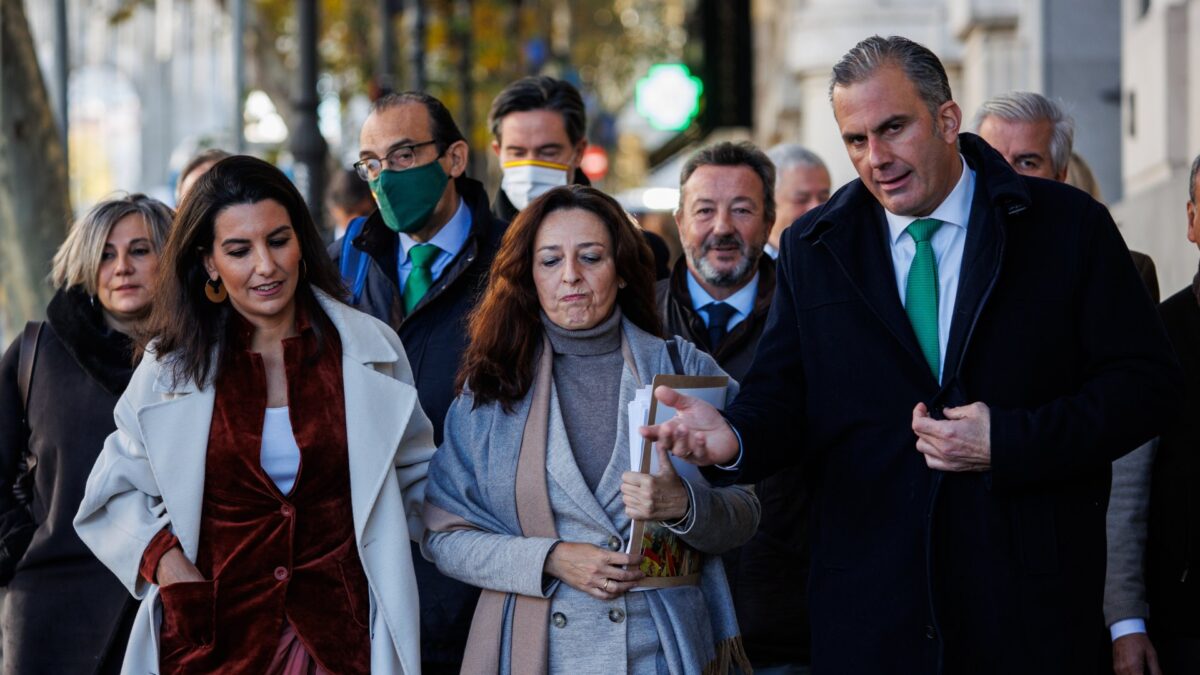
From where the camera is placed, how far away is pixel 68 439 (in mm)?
6285

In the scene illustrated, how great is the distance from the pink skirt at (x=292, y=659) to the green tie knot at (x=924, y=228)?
206cm

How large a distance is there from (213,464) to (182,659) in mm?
566

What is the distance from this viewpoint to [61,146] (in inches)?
488

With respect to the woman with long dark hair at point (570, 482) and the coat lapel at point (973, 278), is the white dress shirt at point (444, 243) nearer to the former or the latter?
the woman with long dark hair at point (570, 482)

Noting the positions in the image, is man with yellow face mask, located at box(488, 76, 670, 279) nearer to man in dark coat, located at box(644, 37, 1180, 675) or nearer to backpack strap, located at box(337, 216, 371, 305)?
backpack strap, located at box(337, 216, 371, 305)

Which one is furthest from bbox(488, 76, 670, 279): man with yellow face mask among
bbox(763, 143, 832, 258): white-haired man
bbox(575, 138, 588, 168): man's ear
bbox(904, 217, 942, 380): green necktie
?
bbox(904, 217, 942, 380): green necktie

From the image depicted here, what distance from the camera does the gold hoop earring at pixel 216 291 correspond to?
213 inches

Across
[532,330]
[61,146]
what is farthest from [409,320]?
[61,146]

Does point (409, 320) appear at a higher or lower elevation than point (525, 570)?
higher

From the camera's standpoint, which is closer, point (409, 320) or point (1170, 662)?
point (1170, 662)

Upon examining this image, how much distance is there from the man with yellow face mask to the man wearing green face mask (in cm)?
60

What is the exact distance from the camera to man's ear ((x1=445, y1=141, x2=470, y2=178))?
691cm

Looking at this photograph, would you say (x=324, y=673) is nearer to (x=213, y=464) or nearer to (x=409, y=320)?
(x=213, y=464)

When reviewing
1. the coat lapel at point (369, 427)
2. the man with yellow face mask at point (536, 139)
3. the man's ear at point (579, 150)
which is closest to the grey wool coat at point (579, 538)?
the coat lapel at point (369, 427)
